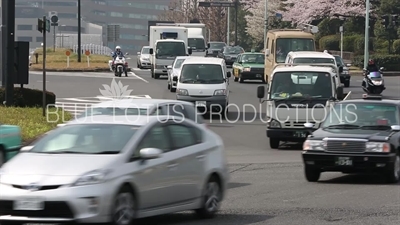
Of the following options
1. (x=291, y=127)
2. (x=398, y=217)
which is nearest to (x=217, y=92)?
(x=291, y=127)

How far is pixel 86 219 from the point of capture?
33.4 feet

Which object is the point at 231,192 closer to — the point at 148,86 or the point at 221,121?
the point at 221,121

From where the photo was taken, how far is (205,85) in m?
31.4

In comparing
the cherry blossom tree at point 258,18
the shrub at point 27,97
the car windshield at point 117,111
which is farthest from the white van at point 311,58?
the cherry blossom tree at point 258,18

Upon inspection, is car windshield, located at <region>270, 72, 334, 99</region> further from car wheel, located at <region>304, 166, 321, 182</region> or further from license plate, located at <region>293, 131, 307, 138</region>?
car wheel, located at <region>304, 166, 321, 182</region>

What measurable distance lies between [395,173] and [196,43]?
4613 cm

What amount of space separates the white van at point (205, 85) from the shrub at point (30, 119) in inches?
196

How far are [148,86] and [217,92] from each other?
1418cm

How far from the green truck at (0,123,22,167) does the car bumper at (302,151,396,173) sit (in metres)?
5.24

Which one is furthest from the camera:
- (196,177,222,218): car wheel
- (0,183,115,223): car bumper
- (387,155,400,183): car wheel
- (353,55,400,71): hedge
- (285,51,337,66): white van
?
(353,55,400,71): hedge

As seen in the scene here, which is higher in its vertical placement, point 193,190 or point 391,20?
point 391,20

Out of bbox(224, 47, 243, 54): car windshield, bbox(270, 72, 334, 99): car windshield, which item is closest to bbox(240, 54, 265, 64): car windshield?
bbox(224, 47, 243, 54): car windshield

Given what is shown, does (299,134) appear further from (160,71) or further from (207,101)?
(160,71)

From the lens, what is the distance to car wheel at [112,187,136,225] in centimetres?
1053
